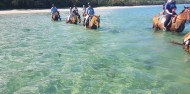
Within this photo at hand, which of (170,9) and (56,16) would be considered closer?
(170,9)

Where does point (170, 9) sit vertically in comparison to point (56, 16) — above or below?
above

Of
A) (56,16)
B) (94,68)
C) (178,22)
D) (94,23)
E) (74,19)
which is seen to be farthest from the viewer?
→ (56,16)

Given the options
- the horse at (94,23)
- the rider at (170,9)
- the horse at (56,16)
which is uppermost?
the rider at (170,9)

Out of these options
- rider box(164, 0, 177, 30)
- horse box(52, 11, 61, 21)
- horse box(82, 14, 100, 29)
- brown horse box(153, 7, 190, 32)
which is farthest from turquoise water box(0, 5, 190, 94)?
horse box(52, 11, 61, 21)

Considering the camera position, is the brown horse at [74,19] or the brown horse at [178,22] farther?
the brown horse at [74,19]

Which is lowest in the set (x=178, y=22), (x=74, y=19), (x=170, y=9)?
(x=74, y=19)

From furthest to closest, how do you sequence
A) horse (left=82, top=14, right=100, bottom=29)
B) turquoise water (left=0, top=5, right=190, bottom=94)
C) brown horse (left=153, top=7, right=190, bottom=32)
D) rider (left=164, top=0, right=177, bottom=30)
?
1. horse (left=82, top=14, right=100, bottom=29)
2. rider (left=164, top=0, right=177, bottom=30)
3. brown horse (left=153, top=7, right=190, bottom=32)
4. turquoise water (left=0, top=5, right=190, bottom=94)

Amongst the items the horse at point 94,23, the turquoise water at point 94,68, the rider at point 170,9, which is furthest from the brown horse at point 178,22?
the horse at point 94,23

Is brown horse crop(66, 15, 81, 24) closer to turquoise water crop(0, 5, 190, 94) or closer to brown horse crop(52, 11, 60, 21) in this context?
brown horse crop(52, 11, 60, 21)

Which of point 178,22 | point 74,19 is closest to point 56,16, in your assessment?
point 74,19

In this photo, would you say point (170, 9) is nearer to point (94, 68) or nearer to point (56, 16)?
point (94, 68)

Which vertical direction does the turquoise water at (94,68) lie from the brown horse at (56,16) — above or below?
above

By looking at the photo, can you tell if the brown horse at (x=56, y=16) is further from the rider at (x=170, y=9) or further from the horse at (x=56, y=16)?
the rider at (x=170, y=9)

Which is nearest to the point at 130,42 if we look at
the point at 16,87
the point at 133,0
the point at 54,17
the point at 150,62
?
the point at 150,62
